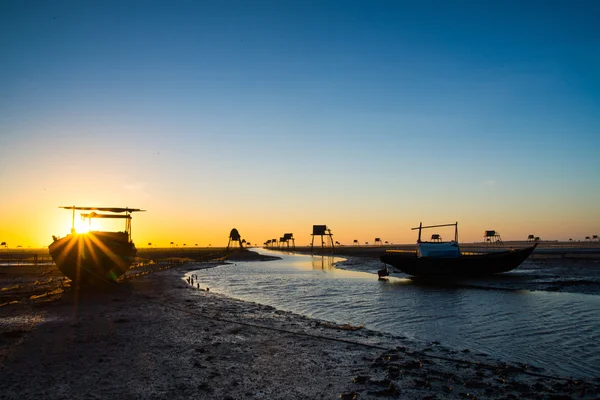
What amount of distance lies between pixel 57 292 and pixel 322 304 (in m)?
15.2

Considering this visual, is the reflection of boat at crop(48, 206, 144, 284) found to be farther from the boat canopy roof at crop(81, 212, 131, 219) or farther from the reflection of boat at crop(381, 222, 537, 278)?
the reflection of boat at crop(381, 222, 537, 278)

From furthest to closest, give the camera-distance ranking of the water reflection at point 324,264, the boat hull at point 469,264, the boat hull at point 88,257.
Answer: the water reflection at point 324,264, the boat hull at point 469,264, the boat hull at point 88,257

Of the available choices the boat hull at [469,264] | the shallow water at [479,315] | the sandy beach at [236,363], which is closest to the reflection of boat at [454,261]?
the boat hull at [469,264]

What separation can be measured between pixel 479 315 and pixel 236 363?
435 inches

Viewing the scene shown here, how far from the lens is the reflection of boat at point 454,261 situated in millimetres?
31172

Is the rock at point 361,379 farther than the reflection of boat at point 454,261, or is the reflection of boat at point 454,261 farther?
the reflection of boat at point 454,261

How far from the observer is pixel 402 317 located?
15578 mm

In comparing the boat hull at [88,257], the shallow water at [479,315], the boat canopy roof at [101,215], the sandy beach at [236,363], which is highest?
the boat canopy roof at [101,215]

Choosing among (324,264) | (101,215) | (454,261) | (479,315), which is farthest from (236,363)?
(324,264)

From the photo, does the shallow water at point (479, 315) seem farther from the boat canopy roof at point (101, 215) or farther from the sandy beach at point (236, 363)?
the boat canopy roof at point (101, 215)

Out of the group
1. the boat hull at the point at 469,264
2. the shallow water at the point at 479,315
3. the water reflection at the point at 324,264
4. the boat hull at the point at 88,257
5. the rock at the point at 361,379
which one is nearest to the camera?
the rock at the point at 361,379

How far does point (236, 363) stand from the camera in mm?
9031

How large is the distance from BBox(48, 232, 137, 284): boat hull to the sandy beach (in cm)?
1046

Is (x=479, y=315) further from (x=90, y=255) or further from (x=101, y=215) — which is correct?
(x=101, y=215)
